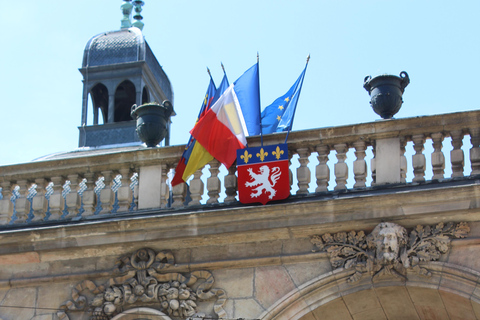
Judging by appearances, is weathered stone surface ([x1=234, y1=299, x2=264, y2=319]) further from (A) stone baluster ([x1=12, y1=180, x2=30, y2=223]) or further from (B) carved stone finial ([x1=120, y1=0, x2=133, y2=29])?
(B) carved stone finial ([x1=120, y1=0, x2=133, y2=29])

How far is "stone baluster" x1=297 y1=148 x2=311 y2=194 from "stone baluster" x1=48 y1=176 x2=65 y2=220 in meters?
3.01

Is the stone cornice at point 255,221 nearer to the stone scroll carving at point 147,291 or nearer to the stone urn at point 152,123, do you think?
the stone scroll carving at point 147,291

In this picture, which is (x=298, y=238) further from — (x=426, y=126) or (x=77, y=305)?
(x=77, y=305)

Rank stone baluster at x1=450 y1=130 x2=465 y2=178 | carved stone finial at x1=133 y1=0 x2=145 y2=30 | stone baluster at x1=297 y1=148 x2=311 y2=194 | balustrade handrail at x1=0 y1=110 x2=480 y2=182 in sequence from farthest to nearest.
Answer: carved stone finial at x1=133 y1=0 x2=145 y2=30, stone baluster at x1=297 y1=148 x2=311 y2=194, balustrade handrail at x1=0 y1=110 x2=480 y2=182, stone baluster at x1=450 y1=130 x2=465 y2=178

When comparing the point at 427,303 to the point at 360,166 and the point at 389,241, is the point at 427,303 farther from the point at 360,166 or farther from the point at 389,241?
the point at 360,166

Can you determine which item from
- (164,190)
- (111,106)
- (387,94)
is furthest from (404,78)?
(111,106)

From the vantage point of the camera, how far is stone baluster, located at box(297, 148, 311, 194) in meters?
12.0

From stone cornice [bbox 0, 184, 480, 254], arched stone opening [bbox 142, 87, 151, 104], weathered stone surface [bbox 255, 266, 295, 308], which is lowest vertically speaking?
weathered stone surface [bbox 255, 266, 295, 308]

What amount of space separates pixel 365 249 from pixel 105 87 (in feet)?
34.0

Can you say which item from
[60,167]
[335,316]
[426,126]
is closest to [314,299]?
[335,316]

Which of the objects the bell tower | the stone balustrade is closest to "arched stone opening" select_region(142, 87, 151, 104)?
the bell tower

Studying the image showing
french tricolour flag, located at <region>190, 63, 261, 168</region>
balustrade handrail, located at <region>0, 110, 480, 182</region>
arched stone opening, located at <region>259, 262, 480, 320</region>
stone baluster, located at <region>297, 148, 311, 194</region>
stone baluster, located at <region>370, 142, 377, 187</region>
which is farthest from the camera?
french tricolour flag, located at <region>190, 63, 261, 168</region>

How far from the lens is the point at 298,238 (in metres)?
11.7

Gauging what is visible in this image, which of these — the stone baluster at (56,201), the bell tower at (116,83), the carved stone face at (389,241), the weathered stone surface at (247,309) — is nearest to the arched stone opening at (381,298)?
the weathered stone surface at (247,309)
